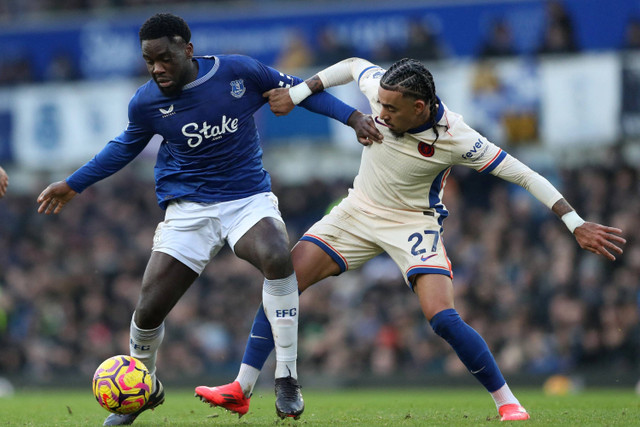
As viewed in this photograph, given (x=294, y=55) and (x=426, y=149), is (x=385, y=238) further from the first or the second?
(x=294, y=55)

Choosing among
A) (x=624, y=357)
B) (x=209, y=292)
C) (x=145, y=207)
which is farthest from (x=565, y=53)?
(x=145, y=207)

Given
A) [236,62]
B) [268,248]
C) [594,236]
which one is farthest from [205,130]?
[594,236]

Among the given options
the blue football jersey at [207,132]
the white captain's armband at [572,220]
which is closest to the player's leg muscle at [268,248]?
the blue football jersey at [207,132]

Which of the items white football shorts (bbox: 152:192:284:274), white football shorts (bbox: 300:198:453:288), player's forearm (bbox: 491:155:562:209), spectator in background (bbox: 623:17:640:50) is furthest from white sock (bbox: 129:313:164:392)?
spectator in background (bbox: 623:17:640:50)

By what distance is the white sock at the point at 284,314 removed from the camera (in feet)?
21.1

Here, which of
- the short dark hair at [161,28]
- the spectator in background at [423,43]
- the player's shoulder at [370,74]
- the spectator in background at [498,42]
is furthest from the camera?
the spectator in background at [423,43]

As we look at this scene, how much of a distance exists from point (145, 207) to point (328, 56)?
508cm

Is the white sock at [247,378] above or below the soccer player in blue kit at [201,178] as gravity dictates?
below

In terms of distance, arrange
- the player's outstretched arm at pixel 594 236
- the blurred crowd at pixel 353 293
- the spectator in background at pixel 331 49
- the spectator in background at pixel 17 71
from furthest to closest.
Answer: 1. the spectator in background at pixel 17 71
2. the spectator in background at pixel 331 49
3. the blurred crowd at pixel 353 293
4. the player's outstretched arm at pixel 594 236

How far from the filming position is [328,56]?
647 inches

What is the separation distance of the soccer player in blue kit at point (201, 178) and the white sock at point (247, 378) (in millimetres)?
351

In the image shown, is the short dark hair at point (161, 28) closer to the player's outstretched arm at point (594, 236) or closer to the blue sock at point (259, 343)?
the blue sock at point (259, 343)

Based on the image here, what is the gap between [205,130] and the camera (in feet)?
21.4

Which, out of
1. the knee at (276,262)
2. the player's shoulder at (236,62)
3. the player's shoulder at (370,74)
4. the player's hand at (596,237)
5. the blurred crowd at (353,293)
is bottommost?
the blurred crowd at (353,293)
